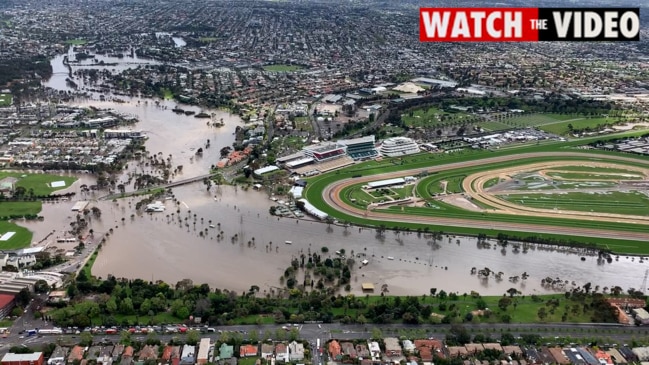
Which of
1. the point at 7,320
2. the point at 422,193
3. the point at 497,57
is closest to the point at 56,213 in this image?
the point at 7,320

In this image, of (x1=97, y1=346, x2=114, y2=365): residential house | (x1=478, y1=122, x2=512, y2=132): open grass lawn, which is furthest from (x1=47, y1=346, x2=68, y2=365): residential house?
(x1=478, y1=122, x2=512, y2=132): open grass lawn

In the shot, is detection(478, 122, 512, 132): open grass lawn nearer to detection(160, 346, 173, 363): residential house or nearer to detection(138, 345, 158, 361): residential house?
detection(160, 346, 173, 363): residential house

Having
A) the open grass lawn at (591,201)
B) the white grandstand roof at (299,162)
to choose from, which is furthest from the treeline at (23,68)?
the open grass lawn at (591,201)

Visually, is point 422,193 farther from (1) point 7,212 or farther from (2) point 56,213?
(1) point 7,212

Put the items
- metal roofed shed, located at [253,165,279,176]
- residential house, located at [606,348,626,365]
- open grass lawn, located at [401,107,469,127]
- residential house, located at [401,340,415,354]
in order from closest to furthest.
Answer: residential house, located at [606,348,626,365]
residential house, located at [401,340,415,354]
metal roofed shed, located at [253,165,279,176]
open grass lawn, located at [401,107,469,127]

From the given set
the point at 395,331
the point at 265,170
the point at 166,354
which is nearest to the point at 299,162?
the point at 265,170

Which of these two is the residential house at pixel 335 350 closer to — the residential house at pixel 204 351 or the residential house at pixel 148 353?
the residential house at pixel 204 351
